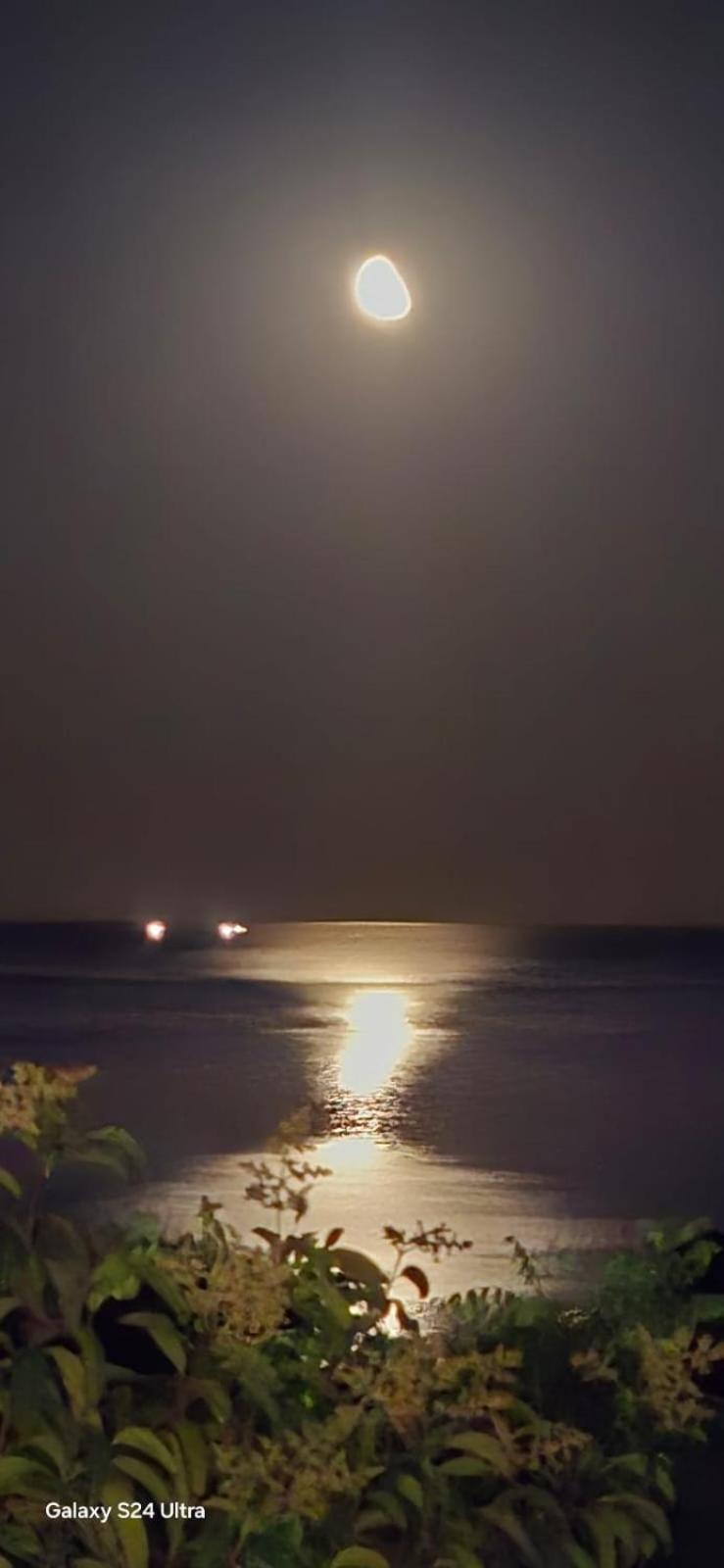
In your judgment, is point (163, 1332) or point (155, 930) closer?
point (163, 1332)

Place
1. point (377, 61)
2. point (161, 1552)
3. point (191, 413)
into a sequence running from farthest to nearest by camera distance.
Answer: point (191, 413)
point (377, 61)
point (161, 1552)

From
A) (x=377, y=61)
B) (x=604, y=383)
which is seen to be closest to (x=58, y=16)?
(x=377, y=61)

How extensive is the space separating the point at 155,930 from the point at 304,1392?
17.9 inches

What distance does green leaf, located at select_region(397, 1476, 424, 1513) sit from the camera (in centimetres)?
118

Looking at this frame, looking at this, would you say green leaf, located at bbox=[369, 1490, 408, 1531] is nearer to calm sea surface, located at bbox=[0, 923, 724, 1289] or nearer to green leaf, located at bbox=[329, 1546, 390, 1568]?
green leaf, located at bbox=[329, 1546, 390, 1568]

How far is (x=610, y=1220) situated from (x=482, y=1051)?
0.20 meters

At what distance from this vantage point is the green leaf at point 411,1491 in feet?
3.88

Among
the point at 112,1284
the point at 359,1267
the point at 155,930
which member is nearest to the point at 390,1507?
the point at 359,1267

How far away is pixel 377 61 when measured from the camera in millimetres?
1316

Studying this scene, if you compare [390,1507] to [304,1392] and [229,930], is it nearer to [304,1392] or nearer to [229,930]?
[304,1392]

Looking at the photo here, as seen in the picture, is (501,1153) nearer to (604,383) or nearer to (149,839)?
(149,839)

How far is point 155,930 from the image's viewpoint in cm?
132

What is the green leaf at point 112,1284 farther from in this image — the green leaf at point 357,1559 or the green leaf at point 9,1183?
the green leaf at point 357,1559

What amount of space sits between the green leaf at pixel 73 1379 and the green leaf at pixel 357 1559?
26 centimetres
